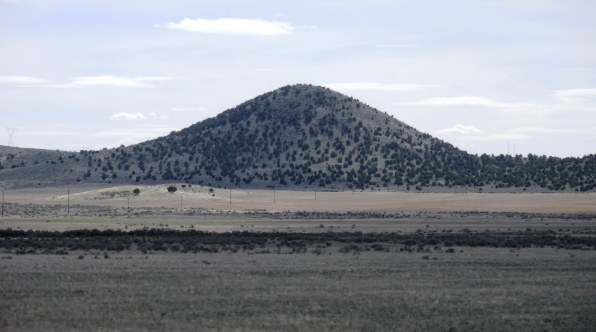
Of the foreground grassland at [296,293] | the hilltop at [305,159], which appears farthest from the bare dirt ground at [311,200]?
the foreground grassland at [296,293]

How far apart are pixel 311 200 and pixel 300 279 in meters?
99.2

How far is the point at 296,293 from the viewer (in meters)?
30.5

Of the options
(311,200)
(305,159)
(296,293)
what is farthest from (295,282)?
(305,159)

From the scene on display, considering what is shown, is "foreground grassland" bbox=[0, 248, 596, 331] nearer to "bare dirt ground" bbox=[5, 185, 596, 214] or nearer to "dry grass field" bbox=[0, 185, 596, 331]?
"dry grass field" bbox=[0, 185, 596, 331]

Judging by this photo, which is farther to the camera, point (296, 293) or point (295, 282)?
point (295, 282)

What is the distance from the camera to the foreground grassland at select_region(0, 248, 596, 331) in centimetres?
2508

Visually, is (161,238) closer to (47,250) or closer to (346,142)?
(47,250)

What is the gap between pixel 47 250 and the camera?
4878cm

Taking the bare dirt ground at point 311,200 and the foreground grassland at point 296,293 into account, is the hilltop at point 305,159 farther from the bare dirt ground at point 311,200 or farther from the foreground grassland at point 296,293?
the foreground grassland at point 296,293

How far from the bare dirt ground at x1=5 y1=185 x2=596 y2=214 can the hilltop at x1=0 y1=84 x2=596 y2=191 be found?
10.0 metres

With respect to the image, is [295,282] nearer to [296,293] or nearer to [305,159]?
[296,293]

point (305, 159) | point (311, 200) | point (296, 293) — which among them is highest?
point (305, 159)

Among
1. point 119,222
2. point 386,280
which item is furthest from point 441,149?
point 386,280

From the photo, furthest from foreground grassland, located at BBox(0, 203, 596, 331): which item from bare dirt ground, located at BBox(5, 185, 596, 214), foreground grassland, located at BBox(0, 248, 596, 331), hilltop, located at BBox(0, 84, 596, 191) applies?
hilltop, located at BBox(0, 84, 596, 191)
